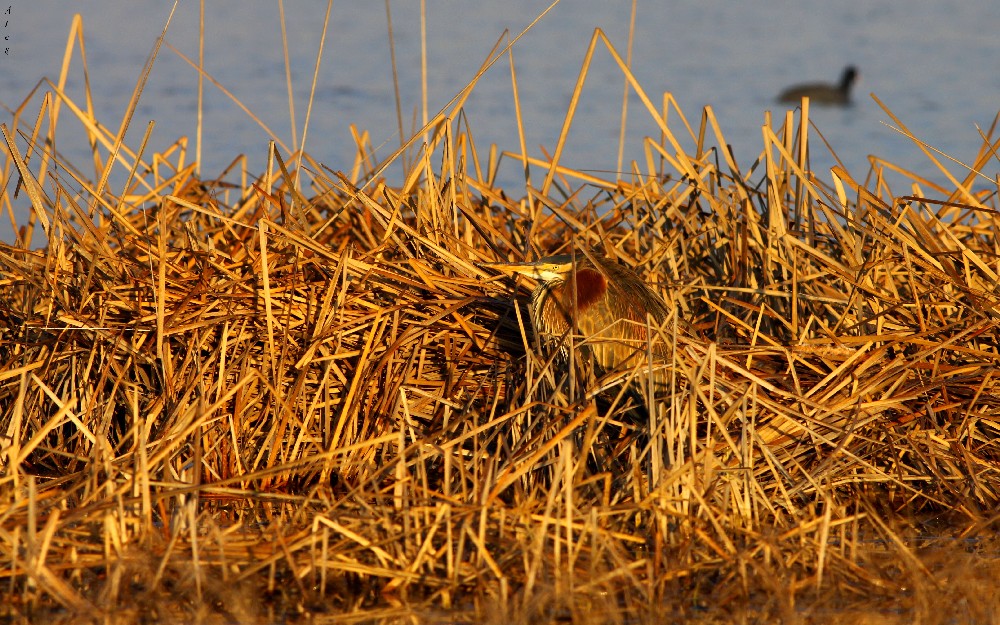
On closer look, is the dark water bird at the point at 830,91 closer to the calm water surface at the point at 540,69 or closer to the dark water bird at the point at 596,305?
the calm water surface at the point at 540,69

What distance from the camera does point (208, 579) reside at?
104 inches

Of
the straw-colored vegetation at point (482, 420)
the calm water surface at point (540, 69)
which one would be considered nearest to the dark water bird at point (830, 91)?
the calm water surface at point (540, 69)

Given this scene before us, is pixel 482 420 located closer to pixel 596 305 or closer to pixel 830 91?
pixel 596 305

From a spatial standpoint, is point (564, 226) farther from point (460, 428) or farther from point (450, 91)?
point (450, 91)

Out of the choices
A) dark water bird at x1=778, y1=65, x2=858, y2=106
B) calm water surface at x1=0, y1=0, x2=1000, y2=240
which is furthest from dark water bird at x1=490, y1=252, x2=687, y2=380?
dark water bird at x1=778, y1=65, x2=858, y2=106

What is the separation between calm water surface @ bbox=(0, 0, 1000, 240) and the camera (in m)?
8.31

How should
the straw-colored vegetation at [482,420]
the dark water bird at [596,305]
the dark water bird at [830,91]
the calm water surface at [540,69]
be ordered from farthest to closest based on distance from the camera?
the dark water bird at [830,91] → the calm water surface at [540,69] → the dark water bird at [596,305] → the straw-colored vegetation at [482,420]

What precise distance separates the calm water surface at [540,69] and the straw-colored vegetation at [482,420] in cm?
Answer: 295

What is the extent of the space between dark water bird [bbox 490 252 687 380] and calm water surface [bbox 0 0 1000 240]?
12.1 feet

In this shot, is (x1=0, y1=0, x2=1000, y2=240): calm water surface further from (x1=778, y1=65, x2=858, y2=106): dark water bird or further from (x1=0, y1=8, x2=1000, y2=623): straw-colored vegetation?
(x1=0, y1=8, x2=1000, y2=623): straw-colored vegetation

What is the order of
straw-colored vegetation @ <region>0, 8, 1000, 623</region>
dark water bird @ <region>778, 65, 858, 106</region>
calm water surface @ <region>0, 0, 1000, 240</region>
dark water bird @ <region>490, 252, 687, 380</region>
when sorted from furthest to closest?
dark water bird @ <region>778, 65, 858, 106</region> → calm water surface @ <region>0, 0, 1000, 240</region> → dark water bird @ <region>490, 252, 687, 380</region> → straw-colored vegetation @ <region>0, 8, 1000, 623</region>

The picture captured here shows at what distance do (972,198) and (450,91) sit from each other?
17.2 ft

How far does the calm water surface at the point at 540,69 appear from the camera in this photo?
831cm

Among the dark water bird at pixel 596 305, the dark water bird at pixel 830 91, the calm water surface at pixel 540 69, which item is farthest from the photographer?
the dark water bird at pixel 830 91
